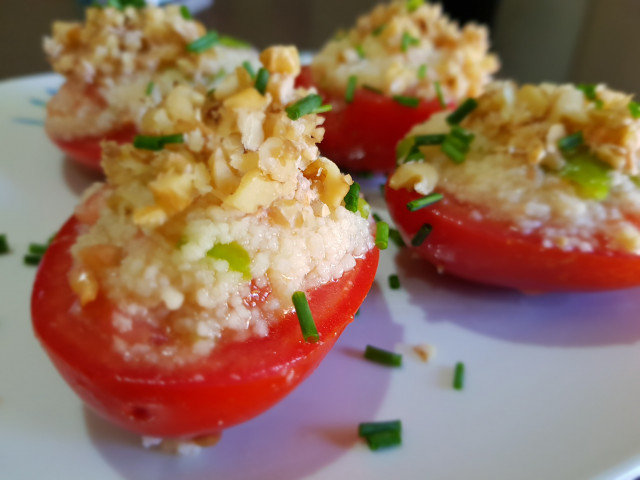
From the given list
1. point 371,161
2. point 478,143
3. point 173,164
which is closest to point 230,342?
point 173,164

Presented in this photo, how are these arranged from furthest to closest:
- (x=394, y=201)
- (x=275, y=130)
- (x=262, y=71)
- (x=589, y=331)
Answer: (x=394, y=201), (x=589, y=331), (x=262, y=71), (x=275, y=130)

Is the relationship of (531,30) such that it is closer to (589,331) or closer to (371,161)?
(371,161)

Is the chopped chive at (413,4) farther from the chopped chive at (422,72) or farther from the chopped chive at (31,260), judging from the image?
the chopped chive at (31,260)

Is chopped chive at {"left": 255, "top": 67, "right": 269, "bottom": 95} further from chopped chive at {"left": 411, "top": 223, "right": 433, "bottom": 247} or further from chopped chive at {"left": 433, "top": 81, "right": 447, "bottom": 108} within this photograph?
chopped chive at {"left": 433, "top": 81, "right": 447, "bottom": 108}

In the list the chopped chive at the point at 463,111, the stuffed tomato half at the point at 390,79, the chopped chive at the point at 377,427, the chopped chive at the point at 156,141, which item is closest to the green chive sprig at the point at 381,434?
the chopped chive at the point at 377,427

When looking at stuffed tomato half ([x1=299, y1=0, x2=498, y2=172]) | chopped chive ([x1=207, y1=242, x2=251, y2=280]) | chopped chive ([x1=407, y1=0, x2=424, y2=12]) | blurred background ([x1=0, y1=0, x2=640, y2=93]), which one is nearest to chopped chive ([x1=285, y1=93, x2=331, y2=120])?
chopped chive ([x1=207, y1=242, x2=251, y2=280])

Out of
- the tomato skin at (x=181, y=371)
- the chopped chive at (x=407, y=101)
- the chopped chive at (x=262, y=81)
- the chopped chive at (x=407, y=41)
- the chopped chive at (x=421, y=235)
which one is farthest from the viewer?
the chopped chive at (x=407, y=41)
